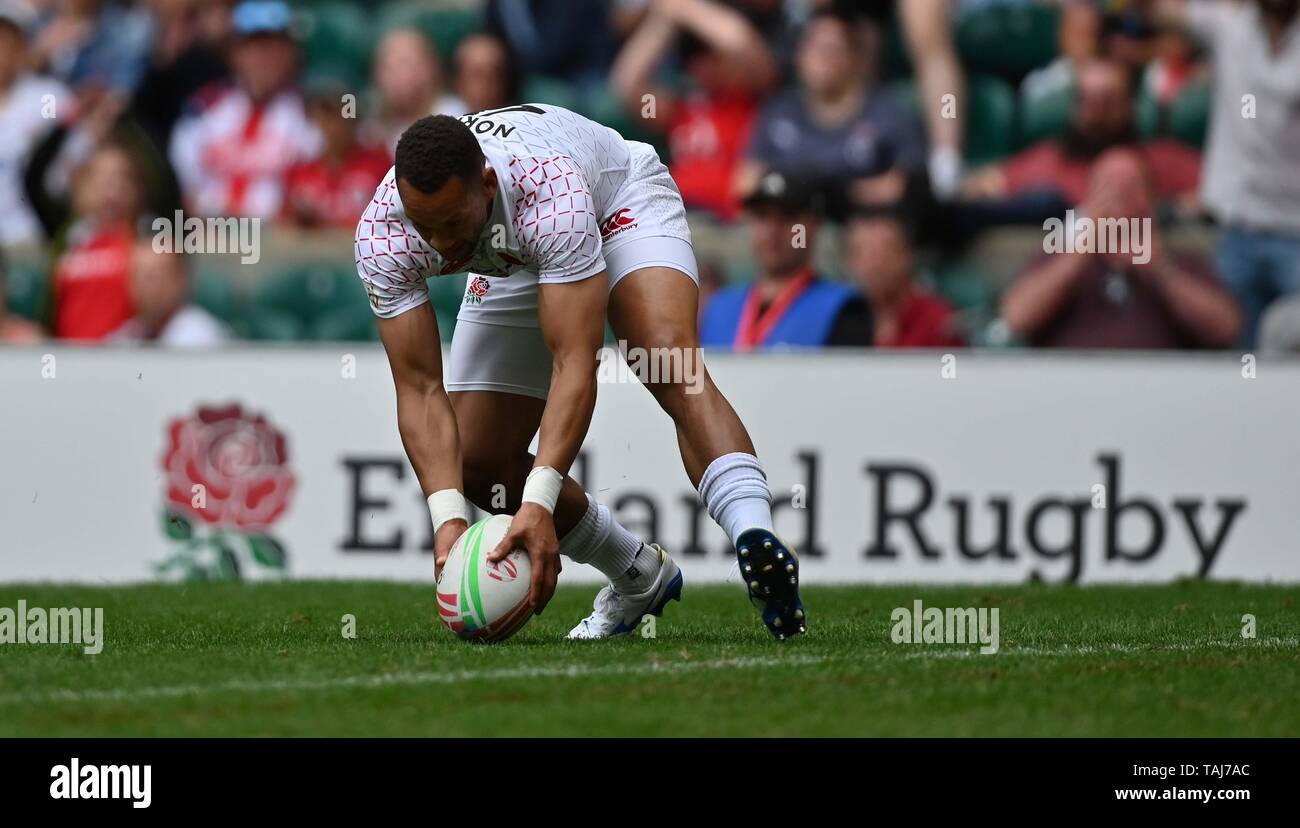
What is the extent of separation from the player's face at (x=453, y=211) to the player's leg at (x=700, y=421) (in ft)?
2.54

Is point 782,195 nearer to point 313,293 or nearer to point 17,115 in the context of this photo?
point 313,293

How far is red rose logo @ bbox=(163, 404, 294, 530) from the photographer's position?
11938 mm

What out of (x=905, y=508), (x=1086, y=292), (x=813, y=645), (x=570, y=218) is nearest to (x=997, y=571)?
(x=905, y=508)

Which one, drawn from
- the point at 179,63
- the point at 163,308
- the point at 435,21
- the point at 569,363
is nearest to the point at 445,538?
the point at 569,363

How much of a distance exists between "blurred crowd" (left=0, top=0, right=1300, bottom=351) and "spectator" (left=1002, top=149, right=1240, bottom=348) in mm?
19

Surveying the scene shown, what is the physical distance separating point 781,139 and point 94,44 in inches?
230

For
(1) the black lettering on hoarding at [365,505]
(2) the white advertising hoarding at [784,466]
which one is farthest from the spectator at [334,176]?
(1) the black lettering on hoarding at [365,505]

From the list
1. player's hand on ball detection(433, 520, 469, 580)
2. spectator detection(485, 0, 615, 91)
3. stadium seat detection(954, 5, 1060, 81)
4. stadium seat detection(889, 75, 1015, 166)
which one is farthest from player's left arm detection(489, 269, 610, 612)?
spectator detection(485, 0, 615, 91)

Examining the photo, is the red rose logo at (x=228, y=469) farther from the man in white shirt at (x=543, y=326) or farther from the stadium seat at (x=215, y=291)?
the man in white shirt at (x=543, y=326)

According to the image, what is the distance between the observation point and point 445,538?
259 inches

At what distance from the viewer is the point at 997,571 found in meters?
11.6
